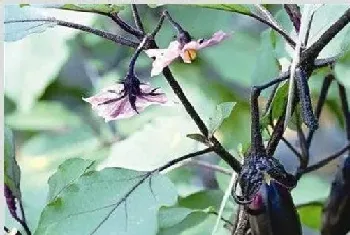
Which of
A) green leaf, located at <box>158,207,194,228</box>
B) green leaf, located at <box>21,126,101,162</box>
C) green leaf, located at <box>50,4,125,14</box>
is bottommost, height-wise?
green leaf, located at <box>21,126,101,162</box>

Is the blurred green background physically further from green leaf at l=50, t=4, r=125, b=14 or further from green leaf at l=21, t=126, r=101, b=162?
green leaf at l=50, t=4, r=125, b=14

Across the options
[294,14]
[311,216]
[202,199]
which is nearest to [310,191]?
[311,216]

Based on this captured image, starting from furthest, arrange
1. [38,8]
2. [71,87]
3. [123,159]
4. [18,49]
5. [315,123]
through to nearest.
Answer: [71,87] < [18,49] < [123,159] < [38,8] < [315,123]

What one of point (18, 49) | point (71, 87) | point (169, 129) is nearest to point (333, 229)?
point (169, 129)

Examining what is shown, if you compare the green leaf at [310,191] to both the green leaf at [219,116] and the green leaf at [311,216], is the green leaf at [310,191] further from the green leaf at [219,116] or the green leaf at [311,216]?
the green leaf at [219,116]

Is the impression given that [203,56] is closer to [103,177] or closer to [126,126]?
[126,126]

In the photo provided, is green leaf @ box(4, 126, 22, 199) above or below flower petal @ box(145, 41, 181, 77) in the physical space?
below

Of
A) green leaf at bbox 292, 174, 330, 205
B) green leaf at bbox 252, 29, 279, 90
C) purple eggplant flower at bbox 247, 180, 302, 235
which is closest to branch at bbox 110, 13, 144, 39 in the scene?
purple eggplant flower at bbox 247, 180, 302, 235

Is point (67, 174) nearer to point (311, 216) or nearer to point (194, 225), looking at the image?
point (194, 225)
